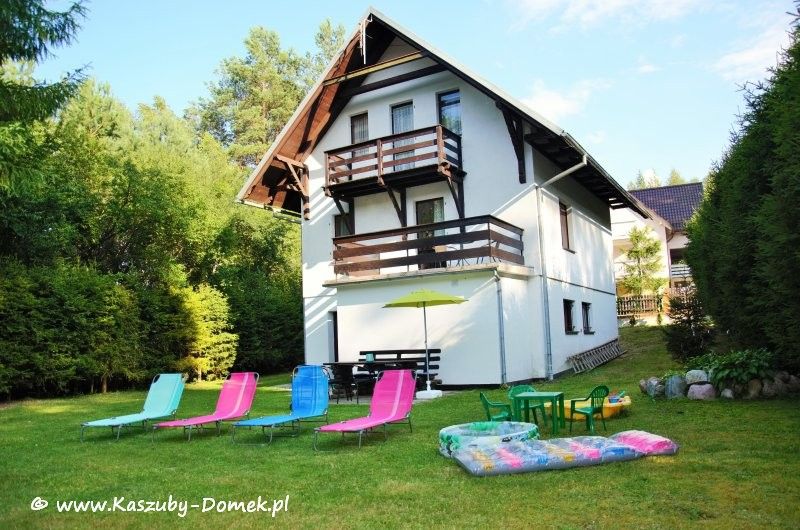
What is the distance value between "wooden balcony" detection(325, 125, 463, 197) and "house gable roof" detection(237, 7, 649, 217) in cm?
149

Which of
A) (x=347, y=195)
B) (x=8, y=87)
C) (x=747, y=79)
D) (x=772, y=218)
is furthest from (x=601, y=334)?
(x=8, y=87)

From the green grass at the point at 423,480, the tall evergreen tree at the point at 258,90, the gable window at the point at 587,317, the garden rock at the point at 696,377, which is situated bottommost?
the green grass at the point at 423,480

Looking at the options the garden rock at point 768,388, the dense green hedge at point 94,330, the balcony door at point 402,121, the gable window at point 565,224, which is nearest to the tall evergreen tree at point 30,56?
the dense green hedge at point 94,330

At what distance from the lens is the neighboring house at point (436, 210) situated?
15.5 m

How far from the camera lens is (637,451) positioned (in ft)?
20.8

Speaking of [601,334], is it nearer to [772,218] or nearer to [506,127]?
[506,127]

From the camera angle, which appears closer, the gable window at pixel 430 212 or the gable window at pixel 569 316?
the gable window at pixel 430 212

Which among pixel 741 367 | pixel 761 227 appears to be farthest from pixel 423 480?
pixel 741 367

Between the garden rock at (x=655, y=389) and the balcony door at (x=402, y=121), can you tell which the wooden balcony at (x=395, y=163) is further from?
the garden rock at (x=655, y=389)

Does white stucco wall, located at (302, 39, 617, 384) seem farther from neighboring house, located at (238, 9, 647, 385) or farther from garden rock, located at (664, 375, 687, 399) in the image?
garden rock, located at (664, 375, 687, 399)

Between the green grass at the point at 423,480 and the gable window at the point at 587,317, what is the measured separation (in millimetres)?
10268

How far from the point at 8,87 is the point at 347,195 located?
8.65m

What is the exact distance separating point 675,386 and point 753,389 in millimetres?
1144

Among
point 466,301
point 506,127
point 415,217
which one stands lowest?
point 466,301
